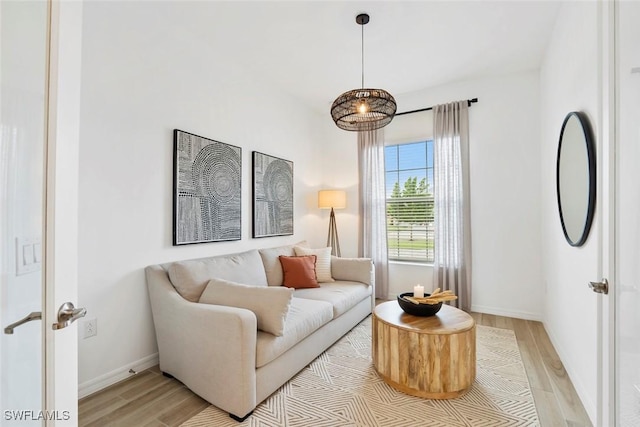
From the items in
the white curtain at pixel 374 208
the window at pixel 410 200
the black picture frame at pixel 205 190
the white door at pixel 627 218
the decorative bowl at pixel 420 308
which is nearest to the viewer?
the white door at pixel 627 218

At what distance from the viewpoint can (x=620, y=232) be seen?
108 cm

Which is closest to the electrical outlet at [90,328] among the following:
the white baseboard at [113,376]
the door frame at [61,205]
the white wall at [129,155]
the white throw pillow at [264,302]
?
the white wall at [129,155]

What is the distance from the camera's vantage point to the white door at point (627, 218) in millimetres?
972

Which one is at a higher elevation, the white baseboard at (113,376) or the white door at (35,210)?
the white door at (35,210)

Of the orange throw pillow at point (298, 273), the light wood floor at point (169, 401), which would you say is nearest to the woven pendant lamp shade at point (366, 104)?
the orange throw pillow at point (298, 273)

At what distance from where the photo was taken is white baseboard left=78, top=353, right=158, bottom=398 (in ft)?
6.22

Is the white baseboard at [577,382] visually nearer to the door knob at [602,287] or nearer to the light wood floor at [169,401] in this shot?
the light wood floor at [169,401]

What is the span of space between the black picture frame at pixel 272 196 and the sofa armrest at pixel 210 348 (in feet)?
4.57

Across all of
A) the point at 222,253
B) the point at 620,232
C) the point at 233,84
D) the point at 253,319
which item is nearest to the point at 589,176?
the point at 620,232

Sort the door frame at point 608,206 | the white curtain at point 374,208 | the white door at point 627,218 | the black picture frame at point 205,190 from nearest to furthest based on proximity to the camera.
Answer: the white door at point 627,218, the door frame at point 608,206, the black picture frame at point 205,190, the white curtain at point 374,208

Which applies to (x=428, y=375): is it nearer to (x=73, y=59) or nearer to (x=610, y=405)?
(x=610, y=405)

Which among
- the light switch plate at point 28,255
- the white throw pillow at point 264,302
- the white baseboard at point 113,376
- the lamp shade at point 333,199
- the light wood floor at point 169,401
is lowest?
the light wood floor at point 169,401

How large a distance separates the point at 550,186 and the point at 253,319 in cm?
291

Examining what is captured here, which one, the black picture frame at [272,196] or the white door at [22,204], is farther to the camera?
the black picture frame at [272,196]
